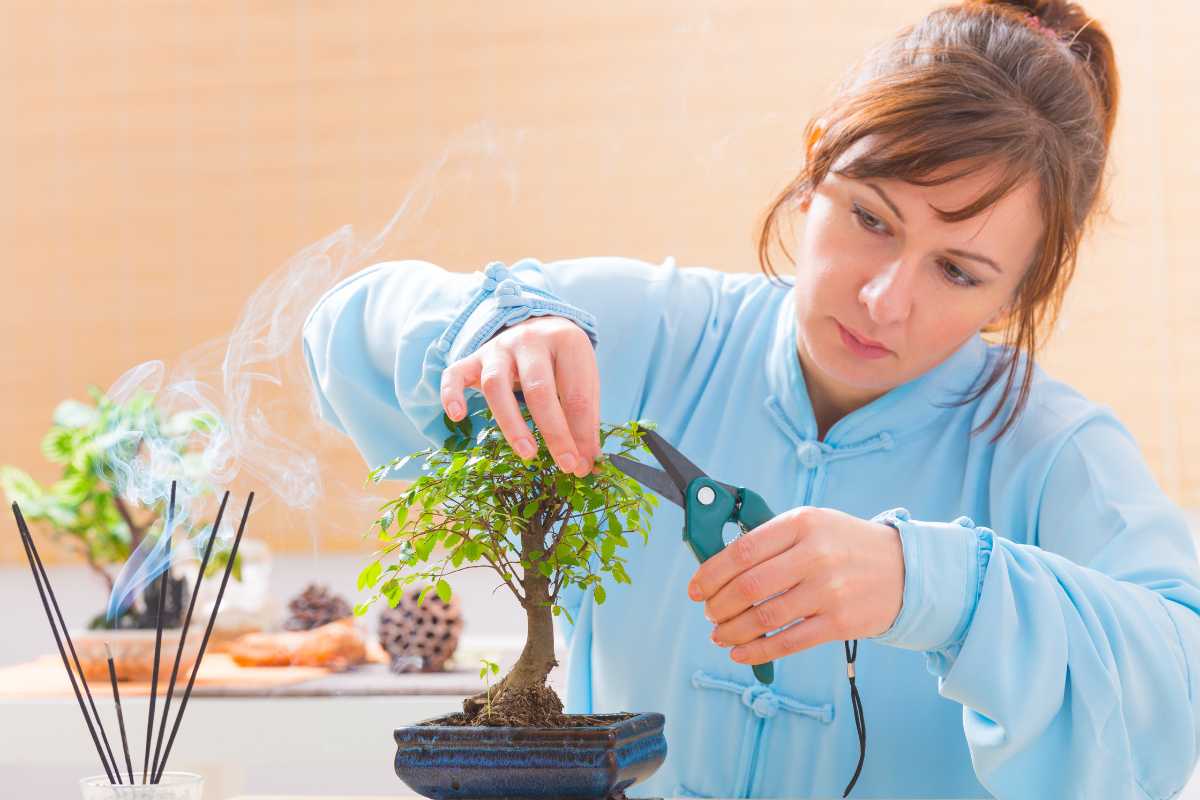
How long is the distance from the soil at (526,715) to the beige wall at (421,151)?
1.29 meters

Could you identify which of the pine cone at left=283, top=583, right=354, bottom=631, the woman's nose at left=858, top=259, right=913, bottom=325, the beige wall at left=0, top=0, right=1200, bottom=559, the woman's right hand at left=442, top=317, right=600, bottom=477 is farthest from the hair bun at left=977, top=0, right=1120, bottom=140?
the pine cone at left=283, top=583, right=354, bottom=631

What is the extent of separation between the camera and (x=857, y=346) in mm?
1016

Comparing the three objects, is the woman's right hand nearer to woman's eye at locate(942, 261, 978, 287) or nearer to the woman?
the woman

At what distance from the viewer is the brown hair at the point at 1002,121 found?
956 mm

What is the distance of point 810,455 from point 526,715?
1.37 feet

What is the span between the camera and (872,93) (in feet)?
3.29

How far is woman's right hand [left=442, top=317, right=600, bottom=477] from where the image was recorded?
0.76 meters

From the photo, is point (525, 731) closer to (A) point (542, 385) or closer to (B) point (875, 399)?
(A) point (542, 385)

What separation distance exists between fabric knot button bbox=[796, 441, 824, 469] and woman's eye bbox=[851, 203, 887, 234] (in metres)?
0.21

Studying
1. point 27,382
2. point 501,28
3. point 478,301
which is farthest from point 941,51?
point 27,382

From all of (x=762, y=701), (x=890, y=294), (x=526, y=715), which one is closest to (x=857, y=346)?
(x=890, y=294)

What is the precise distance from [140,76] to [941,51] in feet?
6.50

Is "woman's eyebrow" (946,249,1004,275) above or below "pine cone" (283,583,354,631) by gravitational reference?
above

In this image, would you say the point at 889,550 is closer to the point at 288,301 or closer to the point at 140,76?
the point at 288,301
